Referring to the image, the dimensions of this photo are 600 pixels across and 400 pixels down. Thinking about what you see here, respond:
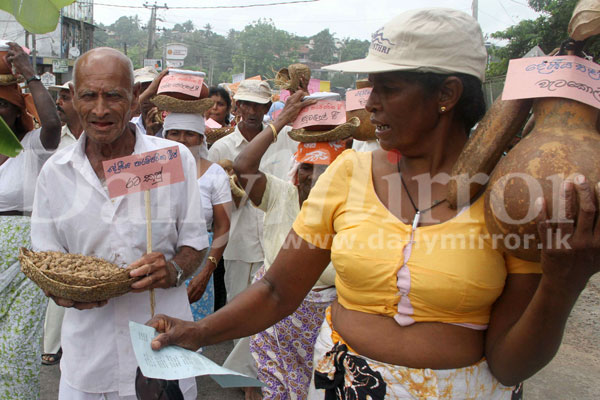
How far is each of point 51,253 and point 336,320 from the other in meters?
1.27

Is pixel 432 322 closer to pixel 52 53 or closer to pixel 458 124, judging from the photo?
pixel 458 124

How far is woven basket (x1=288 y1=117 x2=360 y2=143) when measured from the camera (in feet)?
10.5

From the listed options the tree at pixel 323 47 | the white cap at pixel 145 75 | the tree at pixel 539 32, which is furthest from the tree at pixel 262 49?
the white cap at pixel 145 75

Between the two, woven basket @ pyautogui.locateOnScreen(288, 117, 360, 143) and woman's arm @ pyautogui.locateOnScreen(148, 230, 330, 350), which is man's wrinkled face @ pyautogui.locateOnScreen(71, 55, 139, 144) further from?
woven basket @ pyautogui.locateOnScreen(288, 117, 360, 143)

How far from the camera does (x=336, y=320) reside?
72.7 inches

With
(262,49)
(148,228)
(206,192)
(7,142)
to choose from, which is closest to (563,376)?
(206,192)

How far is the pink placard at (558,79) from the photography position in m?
→ 1.33

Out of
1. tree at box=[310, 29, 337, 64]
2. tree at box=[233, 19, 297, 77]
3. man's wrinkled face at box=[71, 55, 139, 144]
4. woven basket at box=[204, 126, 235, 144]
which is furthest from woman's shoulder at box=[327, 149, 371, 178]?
tree at box=[310, 29, 337, 64]

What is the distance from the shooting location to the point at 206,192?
3.90m

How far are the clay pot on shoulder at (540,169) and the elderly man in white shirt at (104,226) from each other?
56.8 inches

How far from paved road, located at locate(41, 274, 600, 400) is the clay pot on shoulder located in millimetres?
3273

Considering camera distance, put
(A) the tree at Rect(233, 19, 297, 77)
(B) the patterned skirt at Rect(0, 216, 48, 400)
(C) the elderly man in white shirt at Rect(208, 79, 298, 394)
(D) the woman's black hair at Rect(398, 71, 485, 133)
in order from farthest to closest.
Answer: (A) the tree at Rect(233, 19, 297, 77) → (C) the elderly man in white shirt at Rect(208, 79, 298, 394) → (B) the patterned skirt at Rect(0, 216, 48, 400) → (D) the woman's black hair at Rect(398, 71, 485, 133)

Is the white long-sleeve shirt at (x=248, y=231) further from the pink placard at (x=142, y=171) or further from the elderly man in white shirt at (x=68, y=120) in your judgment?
the pink placard at (x=142, y=171)

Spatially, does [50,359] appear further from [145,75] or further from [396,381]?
[396,381]
